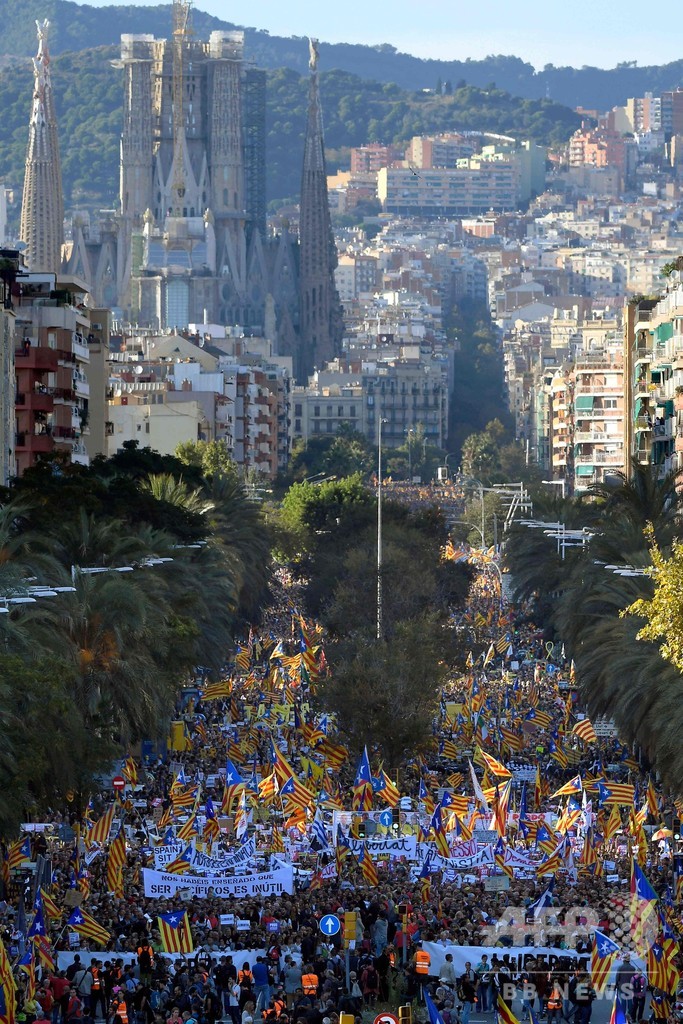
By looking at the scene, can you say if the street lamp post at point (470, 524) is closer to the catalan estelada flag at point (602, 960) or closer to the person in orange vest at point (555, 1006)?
the catalan estelada flag at point (602, 960)

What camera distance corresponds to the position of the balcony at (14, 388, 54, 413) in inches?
4215

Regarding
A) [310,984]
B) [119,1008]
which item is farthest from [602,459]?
[119,1008]

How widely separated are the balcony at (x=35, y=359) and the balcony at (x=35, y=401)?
1.06m

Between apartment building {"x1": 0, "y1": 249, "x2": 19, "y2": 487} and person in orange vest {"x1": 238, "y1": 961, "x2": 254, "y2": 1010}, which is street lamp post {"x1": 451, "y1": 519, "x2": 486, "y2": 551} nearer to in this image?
apartment building {"x1": 0, "y1": 249, "x2": 19, "y2": 487}

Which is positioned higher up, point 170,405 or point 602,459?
point 170,405

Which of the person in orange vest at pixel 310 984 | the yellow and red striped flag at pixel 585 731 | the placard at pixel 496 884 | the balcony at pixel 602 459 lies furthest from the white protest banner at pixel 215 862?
the balcony at pixel 602 459

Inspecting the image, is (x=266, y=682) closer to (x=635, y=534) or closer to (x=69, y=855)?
(x=635, y=534)

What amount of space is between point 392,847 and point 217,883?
5727mm

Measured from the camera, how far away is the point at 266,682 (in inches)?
3280

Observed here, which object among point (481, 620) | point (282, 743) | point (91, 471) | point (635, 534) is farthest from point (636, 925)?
point (481, 620)

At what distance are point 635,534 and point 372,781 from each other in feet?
87.2

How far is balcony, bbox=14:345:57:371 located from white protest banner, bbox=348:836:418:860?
2359 inches

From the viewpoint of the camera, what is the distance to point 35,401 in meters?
108

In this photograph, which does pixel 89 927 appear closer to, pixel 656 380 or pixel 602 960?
pixel 602 960
